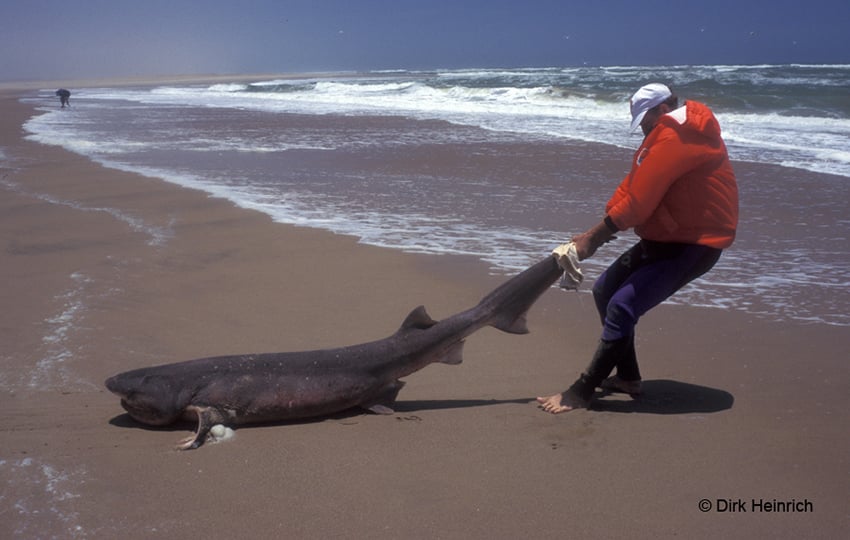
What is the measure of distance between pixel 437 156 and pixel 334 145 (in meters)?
3.34

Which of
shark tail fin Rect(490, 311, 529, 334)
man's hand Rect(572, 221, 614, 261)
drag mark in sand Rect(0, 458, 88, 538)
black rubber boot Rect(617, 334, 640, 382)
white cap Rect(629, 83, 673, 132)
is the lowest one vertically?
drag mark in sand Rect(0, 458, 88, 538)

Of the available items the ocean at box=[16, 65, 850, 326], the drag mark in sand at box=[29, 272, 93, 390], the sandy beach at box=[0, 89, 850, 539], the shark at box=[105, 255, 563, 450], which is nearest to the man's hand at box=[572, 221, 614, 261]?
the shark at box=[105, 255, 563, 450]

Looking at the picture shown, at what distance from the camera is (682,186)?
403 centimetres

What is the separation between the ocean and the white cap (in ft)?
7.72

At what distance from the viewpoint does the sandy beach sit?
3223 mm

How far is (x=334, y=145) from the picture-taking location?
1805 cm

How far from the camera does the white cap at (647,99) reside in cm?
411

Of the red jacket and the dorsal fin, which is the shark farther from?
the red jacket

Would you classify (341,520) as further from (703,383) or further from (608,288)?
(703,383)

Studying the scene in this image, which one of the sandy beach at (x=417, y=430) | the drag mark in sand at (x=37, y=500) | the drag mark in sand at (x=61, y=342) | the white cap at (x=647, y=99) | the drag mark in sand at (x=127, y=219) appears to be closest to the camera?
the drag mark in sand at (x=37, y=500)

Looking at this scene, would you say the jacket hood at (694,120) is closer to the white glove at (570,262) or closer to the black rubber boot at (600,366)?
the white glove at (570,262)

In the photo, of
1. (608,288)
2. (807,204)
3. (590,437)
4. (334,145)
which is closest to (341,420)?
(590,437)

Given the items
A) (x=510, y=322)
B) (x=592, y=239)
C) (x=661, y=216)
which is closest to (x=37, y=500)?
(x=510, y=322)

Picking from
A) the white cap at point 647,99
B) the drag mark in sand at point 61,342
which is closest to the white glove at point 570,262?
the white cap at point 647,99
